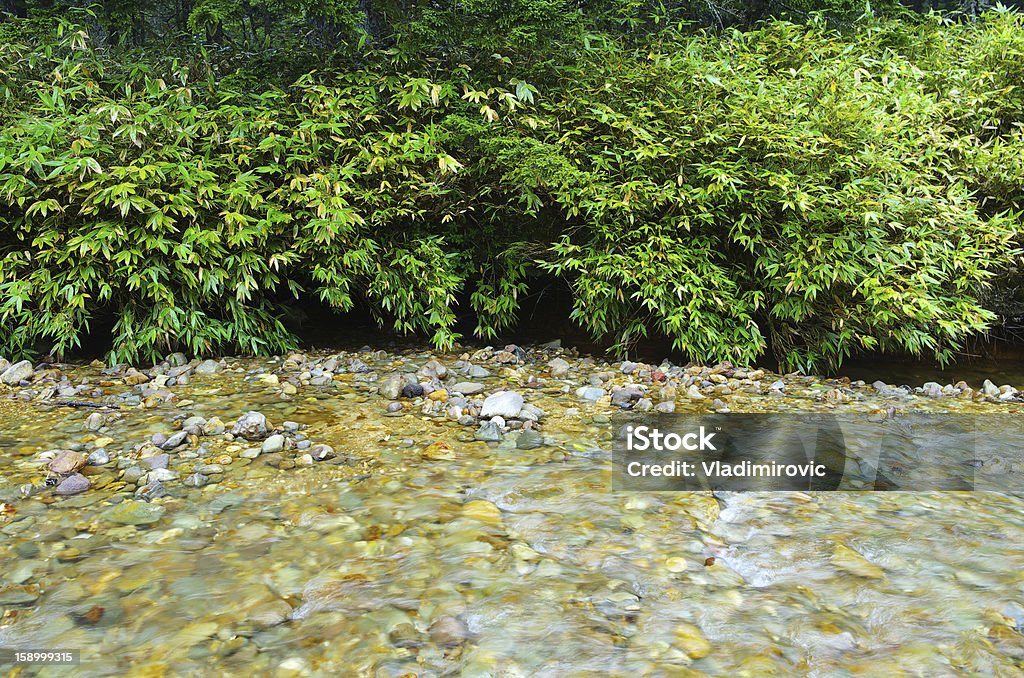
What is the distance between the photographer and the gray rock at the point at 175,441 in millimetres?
2654

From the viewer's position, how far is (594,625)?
1.63 metres

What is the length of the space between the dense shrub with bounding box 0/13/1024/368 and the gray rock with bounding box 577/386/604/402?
780 millimetres

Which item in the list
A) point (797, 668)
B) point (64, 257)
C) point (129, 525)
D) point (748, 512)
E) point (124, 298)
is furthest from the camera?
point (124, 298)

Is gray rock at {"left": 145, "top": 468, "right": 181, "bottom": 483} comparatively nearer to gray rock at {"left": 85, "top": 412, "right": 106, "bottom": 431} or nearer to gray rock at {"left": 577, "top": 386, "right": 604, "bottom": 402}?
gray rock at {"left": 85, "top": 412, "right": 106, "bottom": 431}

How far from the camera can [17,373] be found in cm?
357

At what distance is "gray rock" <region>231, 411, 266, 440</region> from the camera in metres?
2.79

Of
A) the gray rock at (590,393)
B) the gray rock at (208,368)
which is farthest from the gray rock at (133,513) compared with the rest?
the gray rock at (590,393)

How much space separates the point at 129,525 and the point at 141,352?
243 cm

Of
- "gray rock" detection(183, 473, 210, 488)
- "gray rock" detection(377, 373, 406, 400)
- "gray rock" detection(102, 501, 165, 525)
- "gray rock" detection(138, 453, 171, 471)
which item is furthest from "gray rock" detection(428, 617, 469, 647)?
"gray rock" detection(377, 373, 406, 400)

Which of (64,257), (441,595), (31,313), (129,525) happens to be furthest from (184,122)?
(441,595)

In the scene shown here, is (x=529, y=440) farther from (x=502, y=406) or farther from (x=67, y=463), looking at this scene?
(x=67, y=463)

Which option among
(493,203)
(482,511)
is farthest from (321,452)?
(493,203)

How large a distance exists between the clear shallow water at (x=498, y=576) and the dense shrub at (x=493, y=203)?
62.9 inches

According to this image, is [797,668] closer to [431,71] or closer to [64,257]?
[64,257]
